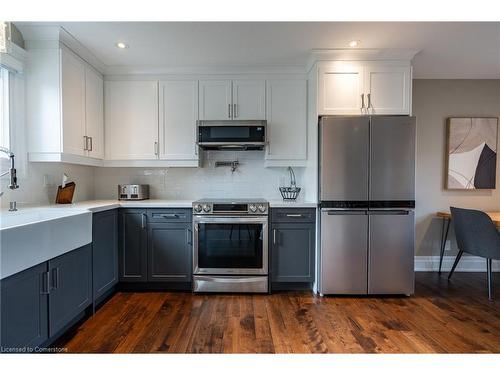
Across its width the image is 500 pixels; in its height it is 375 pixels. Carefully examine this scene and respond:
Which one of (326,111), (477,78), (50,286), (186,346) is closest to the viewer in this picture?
(50,286)

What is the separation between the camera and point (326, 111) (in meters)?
2.55

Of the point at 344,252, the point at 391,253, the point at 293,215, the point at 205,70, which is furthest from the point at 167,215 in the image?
the point at 391,253

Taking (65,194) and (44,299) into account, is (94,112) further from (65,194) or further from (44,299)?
(44,299)

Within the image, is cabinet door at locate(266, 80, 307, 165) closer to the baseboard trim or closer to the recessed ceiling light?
the recessed ceiling light

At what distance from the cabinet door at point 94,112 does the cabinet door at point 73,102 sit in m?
0.08

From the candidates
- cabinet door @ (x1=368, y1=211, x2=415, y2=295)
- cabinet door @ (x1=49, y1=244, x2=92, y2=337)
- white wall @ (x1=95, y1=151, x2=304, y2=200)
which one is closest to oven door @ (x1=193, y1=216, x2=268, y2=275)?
white wall @ (x1=95, y1=151, x2=304, y2=200)

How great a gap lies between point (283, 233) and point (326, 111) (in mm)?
1250

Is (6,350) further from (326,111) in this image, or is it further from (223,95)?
(326,111)

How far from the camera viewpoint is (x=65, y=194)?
2.56m

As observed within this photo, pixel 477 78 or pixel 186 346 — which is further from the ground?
pixel 477 78

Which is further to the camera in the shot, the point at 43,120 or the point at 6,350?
the point at 43,120

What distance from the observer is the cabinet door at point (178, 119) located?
9.61 feet
